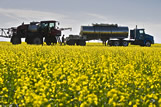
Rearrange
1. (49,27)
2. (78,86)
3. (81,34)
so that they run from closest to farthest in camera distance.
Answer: (78,86), (49,27), (81,34)

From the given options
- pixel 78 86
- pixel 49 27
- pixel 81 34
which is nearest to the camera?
pixel 78 86

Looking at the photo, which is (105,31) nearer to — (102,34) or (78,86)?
(102,34)

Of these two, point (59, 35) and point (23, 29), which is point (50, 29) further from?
point (23, 29)

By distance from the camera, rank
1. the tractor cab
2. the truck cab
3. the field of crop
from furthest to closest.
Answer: the truck cab, the tractor cab, the field of crop

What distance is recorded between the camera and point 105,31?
125ft

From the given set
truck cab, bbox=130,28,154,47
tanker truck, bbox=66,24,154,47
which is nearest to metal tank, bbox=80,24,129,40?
tanker truck, bbox=66,24,154,47

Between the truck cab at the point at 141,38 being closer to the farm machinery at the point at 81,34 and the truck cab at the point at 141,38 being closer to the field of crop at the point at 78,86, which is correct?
the farm machinery at the point at 81,34

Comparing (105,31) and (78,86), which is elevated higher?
(105,31)

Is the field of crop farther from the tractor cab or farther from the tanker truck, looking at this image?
the tanker truck

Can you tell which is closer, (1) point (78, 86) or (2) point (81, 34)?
(1) point (78, 86)

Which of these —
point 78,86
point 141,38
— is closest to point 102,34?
point 141,38

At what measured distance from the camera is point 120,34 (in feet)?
127

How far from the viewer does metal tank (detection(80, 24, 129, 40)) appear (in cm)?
3772

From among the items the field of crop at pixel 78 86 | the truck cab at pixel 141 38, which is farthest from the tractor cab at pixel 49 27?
Answer: the field of crop at pixel 78 86
